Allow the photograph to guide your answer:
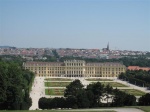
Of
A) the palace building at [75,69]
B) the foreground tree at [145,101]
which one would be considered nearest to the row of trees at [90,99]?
the foreground tree at [145,101]

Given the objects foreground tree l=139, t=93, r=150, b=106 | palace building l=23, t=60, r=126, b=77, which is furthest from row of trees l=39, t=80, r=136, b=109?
palace building l=23, t=60, r=126, b=77

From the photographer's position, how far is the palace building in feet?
229

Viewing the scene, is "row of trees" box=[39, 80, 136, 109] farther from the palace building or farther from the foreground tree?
the palace building

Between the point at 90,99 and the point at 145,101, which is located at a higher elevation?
the point at 90,99

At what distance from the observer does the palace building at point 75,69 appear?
6988cm

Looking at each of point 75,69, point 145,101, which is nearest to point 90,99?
point 145,101

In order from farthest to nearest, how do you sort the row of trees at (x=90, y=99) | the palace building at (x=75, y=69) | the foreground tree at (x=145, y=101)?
the palace building at (x=75, y=69)
the foreground tree at (x=145, y=101)
the row of trees at (x=90, y=99)

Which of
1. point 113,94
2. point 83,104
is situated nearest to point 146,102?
point 113,94

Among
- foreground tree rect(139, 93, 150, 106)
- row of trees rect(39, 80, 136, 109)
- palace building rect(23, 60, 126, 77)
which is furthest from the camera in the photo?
palace building rect(23, 60, 126, 77)

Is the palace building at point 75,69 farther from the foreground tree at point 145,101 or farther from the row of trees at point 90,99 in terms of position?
the foreground tree at point 145,101

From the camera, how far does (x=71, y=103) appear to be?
2345cm

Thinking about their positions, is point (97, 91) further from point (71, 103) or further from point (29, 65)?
point (29, 65)

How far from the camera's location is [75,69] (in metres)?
71.2

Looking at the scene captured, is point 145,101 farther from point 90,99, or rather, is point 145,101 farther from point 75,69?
point 75,69
